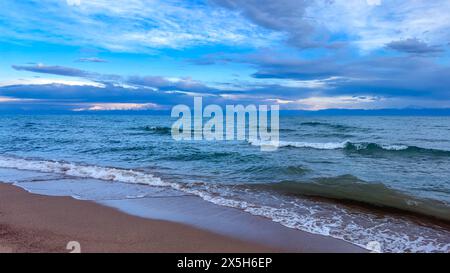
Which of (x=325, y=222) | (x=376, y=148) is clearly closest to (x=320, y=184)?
(x=325, y=222)

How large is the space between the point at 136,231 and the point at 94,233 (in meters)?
0.75

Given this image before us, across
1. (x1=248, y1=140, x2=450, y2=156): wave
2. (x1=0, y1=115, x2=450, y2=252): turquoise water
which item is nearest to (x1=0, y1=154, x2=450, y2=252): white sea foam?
(x1=0, y1=115, x2=450, y2=252): turquoise water

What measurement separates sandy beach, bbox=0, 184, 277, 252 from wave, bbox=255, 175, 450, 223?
4370 mm

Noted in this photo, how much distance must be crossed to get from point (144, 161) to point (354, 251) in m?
12.3

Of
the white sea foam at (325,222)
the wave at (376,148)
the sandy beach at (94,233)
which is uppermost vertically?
the wave at (376,148)

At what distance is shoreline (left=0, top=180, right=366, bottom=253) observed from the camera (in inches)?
215

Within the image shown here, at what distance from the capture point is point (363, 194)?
9.41m

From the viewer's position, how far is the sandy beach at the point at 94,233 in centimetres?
537

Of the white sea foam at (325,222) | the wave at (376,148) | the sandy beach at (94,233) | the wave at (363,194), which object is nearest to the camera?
the sandy beach at (94,233)

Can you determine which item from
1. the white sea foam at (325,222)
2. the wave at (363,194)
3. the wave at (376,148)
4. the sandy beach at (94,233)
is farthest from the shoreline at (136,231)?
the wave at (376,148)

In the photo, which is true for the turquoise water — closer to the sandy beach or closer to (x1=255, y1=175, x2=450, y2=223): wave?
(x1=255, y1=175, x2=450, y2=223): wave

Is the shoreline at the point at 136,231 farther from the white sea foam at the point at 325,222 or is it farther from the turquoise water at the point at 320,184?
the turquoise water at the point at 320,184
